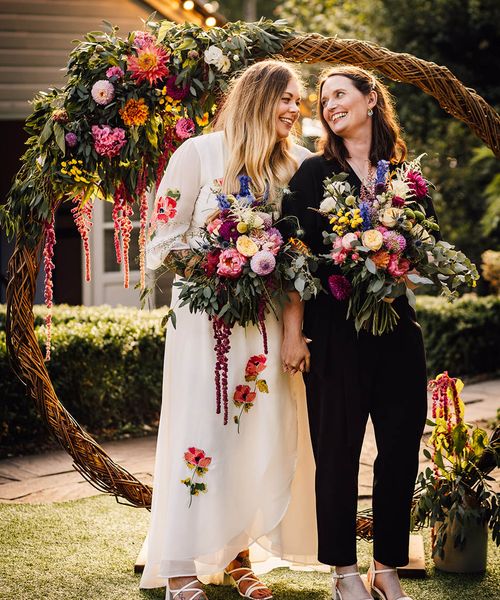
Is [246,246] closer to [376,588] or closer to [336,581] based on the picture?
[336,581]

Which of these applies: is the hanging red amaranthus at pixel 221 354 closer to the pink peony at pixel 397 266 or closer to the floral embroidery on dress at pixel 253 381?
the floral embroidery on dress at pixel 253 381

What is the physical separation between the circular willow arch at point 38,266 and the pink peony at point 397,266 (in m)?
0.99

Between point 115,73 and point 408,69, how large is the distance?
1.23 meters

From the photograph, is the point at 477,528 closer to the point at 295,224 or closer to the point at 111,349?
the point at 295,224

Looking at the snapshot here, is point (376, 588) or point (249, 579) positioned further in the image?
point (249, 579)

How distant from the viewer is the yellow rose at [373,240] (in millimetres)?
3252

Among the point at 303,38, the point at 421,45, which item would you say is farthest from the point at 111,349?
the point at 421,45

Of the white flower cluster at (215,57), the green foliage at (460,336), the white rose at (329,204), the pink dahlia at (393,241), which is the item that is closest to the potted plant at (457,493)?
the pink dahlia at (393,241)

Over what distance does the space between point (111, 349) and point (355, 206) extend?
3.56 meters

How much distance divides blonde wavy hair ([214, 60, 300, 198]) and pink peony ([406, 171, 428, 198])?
51 cm

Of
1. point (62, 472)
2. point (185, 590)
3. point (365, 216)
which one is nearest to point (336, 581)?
point (185, 590)

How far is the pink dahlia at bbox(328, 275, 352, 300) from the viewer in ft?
11.1

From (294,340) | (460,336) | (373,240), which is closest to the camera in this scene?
(373,240)

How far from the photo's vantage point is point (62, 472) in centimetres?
557
